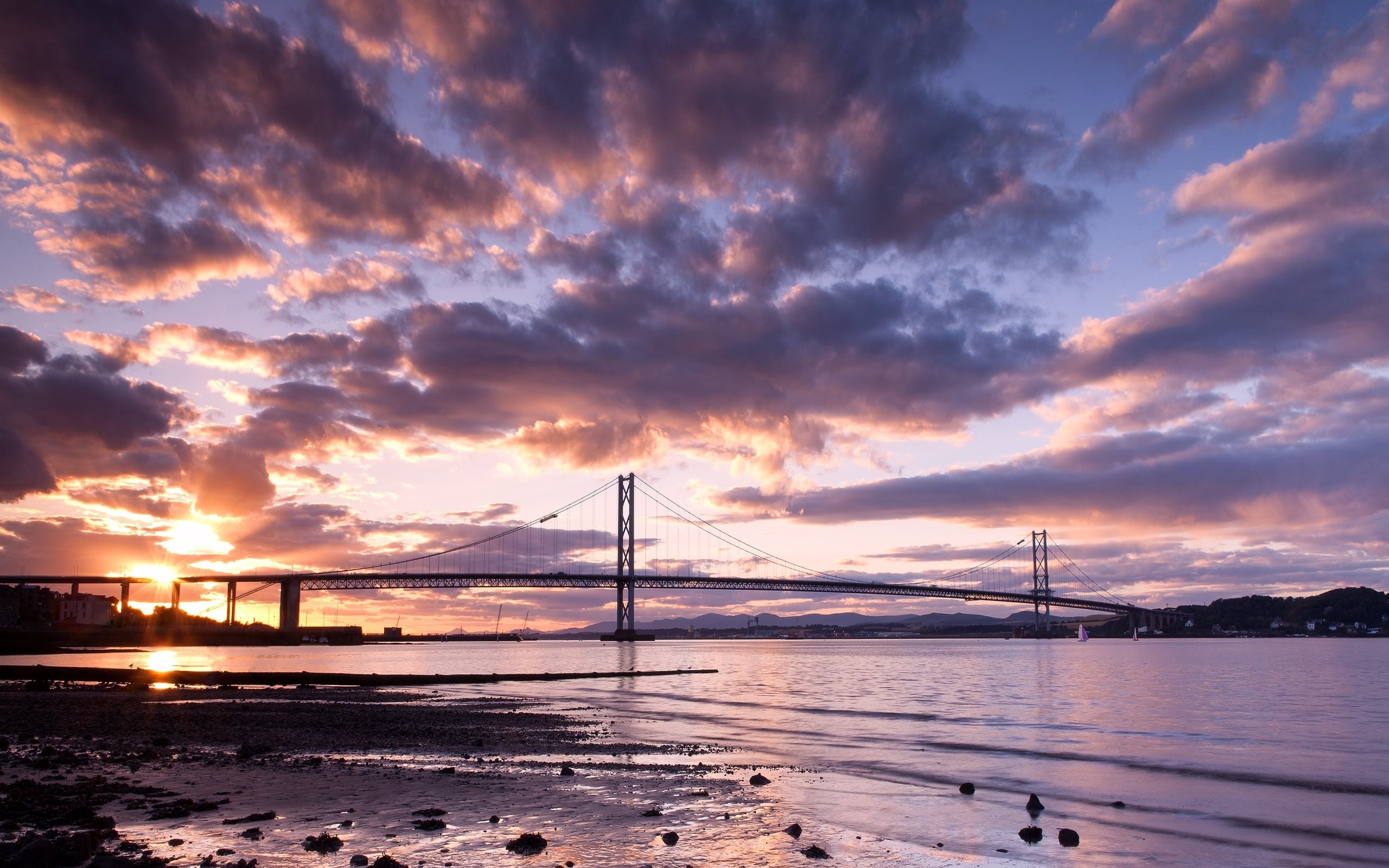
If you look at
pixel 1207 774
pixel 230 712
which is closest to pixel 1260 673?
pixel 1207 774

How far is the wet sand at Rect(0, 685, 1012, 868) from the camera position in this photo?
8.74 meters

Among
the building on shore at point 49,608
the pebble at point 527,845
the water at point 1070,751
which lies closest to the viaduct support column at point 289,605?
the building on shore at point 49,608

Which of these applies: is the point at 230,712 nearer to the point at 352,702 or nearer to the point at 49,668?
the point at 352,702

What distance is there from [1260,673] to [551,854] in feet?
190

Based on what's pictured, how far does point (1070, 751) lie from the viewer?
64.9 ft

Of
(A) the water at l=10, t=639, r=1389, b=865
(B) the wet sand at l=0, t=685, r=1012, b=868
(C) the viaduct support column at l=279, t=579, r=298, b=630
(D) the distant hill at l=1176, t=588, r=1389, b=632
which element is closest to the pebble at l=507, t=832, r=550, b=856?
(B) the wet sand at l=0, t=685, r=1012, b=868

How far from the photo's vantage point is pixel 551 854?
864 cm

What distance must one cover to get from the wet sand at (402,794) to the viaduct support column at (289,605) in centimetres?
9623

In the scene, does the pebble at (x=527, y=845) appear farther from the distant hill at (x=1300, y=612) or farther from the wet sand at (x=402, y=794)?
the distant hill at (x=1300, y=612)

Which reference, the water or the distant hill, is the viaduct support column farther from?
the distant hill

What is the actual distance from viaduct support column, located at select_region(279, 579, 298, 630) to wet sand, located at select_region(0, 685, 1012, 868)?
3789 inches

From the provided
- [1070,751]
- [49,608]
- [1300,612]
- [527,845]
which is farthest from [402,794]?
[1300,612]

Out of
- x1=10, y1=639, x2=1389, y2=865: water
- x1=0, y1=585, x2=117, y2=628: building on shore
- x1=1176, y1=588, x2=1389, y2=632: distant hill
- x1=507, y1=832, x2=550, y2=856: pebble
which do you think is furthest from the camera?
x1=1176, y1=588, x2=1389, y2=632: distant hill

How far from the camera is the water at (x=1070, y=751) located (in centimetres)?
1108
